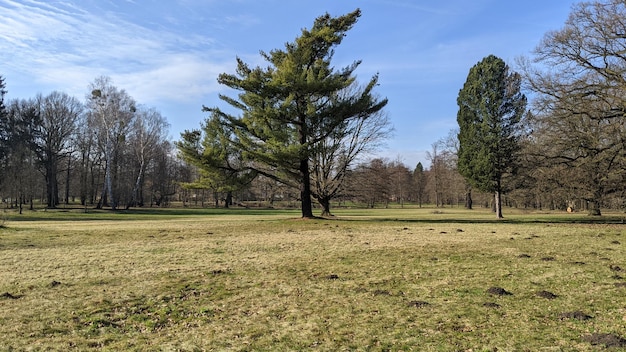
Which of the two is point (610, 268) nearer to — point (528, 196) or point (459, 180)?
point (528, 196)

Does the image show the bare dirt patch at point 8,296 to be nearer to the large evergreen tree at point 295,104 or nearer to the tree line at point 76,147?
the large evergreen tree at point 295,104

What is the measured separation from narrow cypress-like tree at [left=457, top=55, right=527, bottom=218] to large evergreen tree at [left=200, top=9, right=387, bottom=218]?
11.4 metres

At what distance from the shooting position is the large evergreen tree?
22.5 meters

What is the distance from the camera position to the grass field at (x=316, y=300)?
444 cm

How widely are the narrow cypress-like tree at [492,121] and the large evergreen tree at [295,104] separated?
1140cm

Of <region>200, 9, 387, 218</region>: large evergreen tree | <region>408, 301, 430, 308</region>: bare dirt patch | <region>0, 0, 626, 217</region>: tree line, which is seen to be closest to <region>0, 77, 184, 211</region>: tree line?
<region>0, 0, 626, 217</region>: tree line

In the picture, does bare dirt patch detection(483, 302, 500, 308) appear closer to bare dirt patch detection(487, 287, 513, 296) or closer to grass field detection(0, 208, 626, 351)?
grass field detection(0, 208, 626, 351)

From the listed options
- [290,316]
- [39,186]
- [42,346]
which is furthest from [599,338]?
[39,186]

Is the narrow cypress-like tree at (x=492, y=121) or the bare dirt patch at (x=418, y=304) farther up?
the narrow cypress-like tree at (x=492, y=121)

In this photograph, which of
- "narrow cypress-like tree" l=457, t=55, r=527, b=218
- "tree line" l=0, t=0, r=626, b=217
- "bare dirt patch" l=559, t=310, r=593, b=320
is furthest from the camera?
"narrow cypress-like tree" l=457, t=55, r=527, b=218

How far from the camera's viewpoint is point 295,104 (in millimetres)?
23750

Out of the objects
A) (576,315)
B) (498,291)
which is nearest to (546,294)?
(498,291)

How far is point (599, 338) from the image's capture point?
4230mm

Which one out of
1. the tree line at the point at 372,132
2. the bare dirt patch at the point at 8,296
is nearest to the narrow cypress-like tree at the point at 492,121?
the tree line at the point at 372,132
